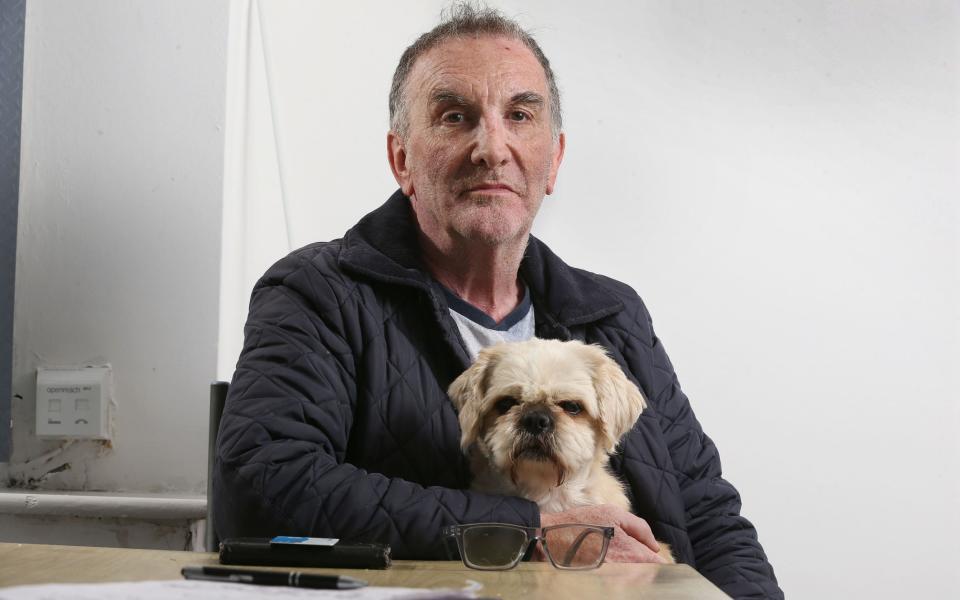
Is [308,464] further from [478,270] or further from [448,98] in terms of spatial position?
[448,98]

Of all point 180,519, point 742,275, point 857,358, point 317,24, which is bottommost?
point 180,519

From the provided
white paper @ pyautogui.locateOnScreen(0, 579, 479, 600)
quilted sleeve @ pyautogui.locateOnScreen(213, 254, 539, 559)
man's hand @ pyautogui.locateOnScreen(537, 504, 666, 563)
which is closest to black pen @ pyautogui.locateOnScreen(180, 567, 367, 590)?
white paper @ pyautogui.locateOnScreen(0, 579, 479, 600)

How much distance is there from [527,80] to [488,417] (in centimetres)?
63

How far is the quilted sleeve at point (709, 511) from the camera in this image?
1.57m

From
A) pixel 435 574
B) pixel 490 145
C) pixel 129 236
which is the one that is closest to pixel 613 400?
pixel 490 145

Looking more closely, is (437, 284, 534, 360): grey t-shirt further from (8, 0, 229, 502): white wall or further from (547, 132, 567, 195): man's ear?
(8, 0, 229, 502): white wall

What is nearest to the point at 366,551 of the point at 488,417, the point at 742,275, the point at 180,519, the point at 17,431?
the point at 488,417

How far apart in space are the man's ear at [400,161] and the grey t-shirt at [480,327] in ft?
0.76

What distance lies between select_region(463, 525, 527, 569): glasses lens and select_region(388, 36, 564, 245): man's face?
76 centimetres

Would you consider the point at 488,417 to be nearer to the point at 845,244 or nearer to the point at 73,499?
the point at 73,499

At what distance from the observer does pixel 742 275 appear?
2.42 meters

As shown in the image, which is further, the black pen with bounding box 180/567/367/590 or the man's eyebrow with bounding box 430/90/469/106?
the man's eyebrow with bounding box 430/90/469/106

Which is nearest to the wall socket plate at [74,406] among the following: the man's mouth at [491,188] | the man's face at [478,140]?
the man's face at [478,140]

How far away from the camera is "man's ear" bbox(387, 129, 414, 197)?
5.77 feet
